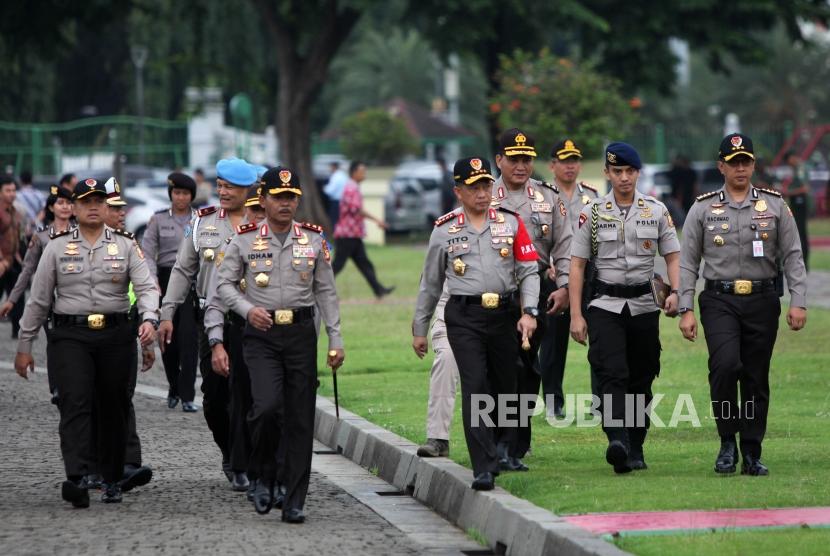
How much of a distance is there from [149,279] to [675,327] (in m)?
10.3

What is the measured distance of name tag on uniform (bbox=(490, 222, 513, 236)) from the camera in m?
9.56

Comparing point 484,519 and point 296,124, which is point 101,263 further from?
point 296,124

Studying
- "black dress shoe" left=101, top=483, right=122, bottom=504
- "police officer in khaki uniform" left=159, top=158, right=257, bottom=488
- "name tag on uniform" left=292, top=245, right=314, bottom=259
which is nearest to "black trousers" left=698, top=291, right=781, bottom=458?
"name tag on uniform" left=292, top=245, right=314, bottom=259

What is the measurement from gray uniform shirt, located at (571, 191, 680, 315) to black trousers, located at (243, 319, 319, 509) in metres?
1.73

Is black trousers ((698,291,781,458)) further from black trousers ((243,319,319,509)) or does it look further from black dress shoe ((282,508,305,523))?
black dress shoe ((282,508,305,523))

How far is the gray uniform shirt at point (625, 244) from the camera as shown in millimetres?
9875

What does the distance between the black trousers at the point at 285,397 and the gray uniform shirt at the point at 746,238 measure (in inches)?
87.1

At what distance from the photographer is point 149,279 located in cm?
1002

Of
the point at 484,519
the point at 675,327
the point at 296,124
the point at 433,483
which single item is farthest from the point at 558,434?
the point at 296,124

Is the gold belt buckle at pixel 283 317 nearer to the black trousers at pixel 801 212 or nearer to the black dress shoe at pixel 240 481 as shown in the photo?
the black dress shoe at pixel 240 481

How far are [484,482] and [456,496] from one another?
42 centimetres

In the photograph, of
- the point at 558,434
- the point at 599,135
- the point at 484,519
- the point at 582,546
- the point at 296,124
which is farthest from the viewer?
the point at 296,124

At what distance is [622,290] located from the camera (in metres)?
9.86

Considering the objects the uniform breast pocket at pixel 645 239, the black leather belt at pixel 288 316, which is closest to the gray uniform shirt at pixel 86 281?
the black leather belt at pixel 288 316
